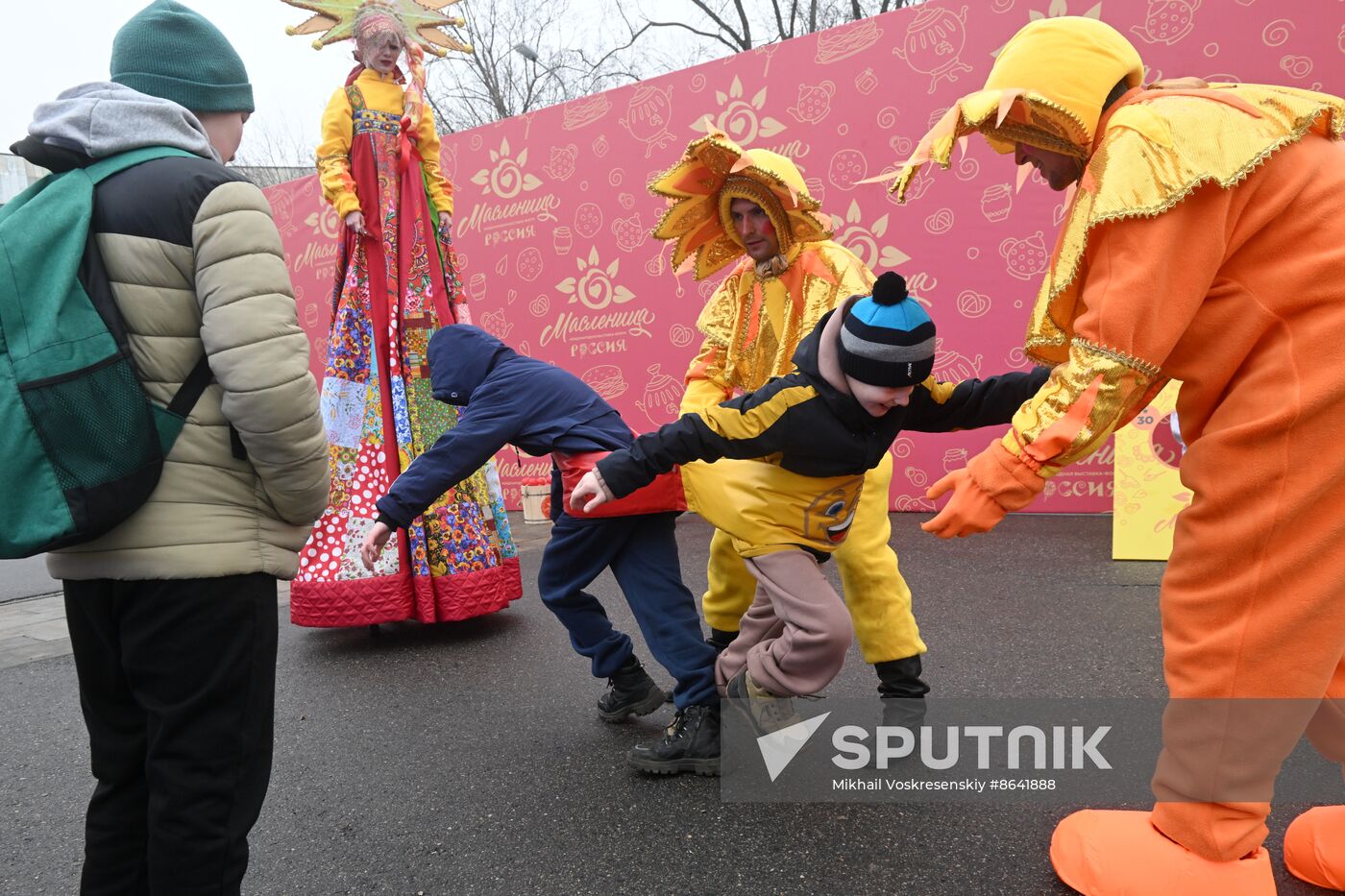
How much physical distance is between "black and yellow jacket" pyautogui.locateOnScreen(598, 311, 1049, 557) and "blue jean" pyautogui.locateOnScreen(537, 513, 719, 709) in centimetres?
34

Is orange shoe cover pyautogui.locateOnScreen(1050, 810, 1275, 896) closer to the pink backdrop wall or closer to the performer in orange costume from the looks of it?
the performer in orange costume

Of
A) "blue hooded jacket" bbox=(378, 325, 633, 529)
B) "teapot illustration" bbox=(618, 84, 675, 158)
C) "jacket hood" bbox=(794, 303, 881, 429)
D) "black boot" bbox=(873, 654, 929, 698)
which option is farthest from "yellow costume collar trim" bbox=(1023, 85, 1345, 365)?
"teapot illustration" bbox=(618, 84, 675, 158)

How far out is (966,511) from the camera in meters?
1.63

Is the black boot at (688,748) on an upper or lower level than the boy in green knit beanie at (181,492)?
lower

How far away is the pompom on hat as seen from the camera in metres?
1.93

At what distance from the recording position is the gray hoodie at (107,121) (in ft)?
4.80

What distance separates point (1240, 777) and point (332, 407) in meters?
3.49

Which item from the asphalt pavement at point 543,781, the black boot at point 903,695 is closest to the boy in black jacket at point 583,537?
the asphalt pavement at point 543,781

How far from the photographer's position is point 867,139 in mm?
5570

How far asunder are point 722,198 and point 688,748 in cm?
166

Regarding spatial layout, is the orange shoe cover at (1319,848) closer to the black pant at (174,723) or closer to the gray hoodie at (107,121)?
the black pant at (174,723)

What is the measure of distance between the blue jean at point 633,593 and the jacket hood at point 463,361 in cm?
51

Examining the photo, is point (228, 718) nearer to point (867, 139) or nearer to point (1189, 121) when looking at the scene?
point (1189, 121)

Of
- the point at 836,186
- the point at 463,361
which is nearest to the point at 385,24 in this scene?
the point at 463,361
